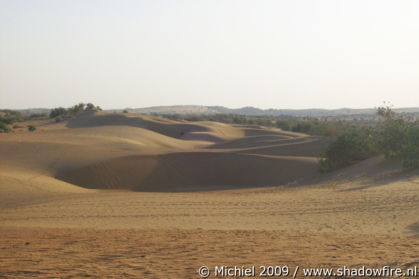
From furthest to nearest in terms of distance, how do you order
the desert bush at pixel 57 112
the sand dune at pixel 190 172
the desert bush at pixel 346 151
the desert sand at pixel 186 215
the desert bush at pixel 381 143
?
the desert bush at pixel 57 112
the desert bush at pixel 346 151
the sand dune at pixel 190 172
the desert bush at pixel 381 143
the desert sand at pixel 186 215

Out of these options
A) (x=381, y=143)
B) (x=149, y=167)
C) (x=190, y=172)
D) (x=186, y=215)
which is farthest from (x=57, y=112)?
(x=186, y=215)

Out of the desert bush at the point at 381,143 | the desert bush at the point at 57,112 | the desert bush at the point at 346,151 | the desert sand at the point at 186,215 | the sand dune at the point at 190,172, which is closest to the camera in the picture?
the desert sand at the point at 186,215

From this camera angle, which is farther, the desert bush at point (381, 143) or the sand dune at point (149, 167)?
the sand dune at point (149, 167)

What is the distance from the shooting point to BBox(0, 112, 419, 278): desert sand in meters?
8.11

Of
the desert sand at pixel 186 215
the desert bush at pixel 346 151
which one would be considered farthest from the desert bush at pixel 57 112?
the desert bush at pixel 346 151

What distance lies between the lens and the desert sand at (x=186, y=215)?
8109mm

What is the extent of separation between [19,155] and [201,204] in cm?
1683

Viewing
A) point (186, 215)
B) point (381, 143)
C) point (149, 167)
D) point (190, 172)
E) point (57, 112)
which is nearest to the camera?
point (186, 215)

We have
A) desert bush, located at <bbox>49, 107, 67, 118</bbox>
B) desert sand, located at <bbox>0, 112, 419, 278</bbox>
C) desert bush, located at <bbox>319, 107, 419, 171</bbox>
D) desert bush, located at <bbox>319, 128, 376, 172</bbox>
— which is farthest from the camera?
desert bush, located at <bbox>49, 107, 67, 118</bbox>

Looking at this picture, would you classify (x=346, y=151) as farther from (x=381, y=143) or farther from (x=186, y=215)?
(x=186, y=215)

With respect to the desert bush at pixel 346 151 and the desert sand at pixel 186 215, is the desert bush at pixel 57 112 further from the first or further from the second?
the desert bush at pixel 346 151

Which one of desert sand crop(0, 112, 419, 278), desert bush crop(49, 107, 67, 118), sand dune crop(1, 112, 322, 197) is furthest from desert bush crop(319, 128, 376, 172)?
desert bush crop(49, 107, 67, 118)

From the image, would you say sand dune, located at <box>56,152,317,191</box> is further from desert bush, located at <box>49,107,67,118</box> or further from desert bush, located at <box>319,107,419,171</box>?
desert bush, located at <box>49,107,67,118</box>

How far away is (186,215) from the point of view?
14.4m
